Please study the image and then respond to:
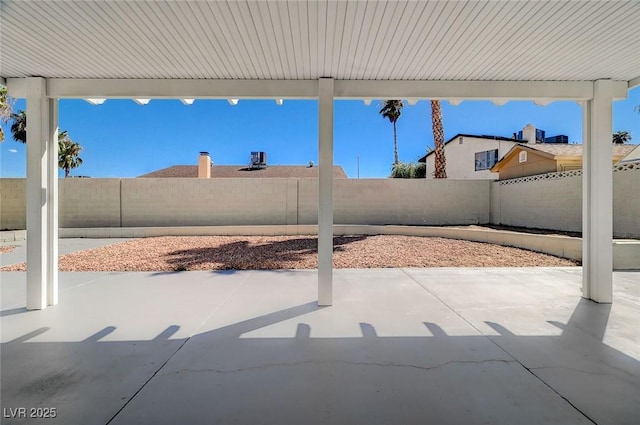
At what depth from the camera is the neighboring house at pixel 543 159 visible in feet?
35.3

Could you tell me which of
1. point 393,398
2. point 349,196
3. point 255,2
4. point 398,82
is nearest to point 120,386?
point 393,398

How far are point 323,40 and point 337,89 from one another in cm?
107

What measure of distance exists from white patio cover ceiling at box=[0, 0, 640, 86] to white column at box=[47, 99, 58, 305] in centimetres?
60

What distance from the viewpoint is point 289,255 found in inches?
302

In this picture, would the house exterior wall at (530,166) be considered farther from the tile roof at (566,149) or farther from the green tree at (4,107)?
the green tree at (4,107)

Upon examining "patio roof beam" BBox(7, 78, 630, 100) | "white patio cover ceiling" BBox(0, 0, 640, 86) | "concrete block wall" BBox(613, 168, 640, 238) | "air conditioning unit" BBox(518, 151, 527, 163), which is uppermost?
"air conditioning unit" BBox(518, 151, 527, 163)

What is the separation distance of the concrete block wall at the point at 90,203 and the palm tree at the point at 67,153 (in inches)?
696

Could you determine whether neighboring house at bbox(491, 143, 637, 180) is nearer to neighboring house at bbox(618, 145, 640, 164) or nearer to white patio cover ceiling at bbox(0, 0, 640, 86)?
neighboring house at bbox(618, 145, 640, 164)

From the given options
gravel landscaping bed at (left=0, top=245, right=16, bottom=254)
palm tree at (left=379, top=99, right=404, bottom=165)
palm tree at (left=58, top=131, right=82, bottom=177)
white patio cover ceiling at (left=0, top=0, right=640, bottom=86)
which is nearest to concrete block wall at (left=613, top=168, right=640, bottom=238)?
white patio cover ceiling at (left=0, top=0, right=640, bottom=86)

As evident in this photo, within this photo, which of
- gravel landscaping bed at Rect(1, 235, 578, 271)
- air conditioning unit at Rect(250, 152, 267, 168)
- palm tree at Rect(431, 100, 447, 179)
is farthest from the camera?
air conditioning unit at Rect(250, 152, 267, 168)

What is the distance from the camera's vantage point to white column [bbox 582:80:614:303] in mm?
4230

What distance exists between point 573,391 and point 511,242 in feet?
23.4

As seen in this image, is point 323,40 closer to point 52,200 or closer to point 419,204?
point 52,200

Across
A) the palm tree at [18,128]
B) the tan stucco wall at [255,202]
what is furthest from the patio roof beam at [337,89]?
the palm tree at [18,128]
